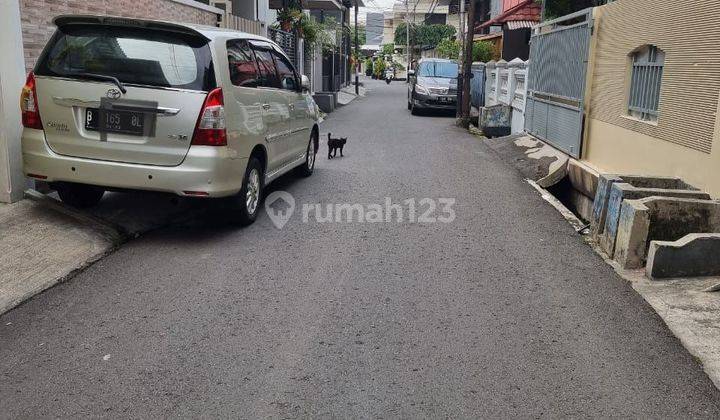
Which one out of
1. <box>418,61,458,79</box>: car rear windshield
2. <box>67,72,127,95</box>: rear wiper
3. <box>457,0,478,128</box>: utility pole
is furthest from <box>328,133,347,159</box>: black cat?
<box>418,61,458,79</box>: car rear windshield

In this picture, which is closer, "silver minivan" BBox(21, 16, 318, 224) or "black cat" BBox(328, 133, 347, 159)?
"silver minivan" BBox(21, 16, 318, 224)

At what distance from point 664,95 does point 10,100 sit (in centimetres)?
685

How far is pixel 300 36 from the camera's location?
23.1m

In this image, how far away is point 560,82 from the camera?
1213 cm

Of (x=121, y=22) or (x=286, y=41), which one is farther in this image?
(x=286, y=41)

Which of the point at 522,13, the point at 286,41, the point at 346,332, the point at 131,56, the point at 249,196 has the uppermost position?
the point at 522,13

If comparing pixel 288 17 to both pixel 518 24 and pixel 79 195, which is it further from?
pixel 79 195

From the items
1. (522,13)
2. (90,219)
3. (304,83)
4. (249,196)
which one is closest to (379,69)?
(522,13)

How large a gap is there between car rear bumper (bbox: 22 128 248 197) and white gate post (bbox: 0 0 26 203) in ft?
1.09

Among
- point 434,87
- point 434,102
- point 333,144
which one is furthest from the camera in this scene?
point 434,87

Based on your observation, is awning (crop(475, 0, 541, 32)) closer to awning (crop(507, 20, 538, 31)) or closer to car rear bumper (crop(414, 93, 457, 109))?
awning (crop(507, 20, 538, 31))

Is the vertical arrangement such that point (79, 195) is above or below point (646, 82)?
below

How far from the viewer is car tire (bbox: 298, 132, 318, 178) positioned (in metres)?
10.1

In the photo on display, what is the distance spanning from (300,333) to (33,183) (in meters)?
4.19
